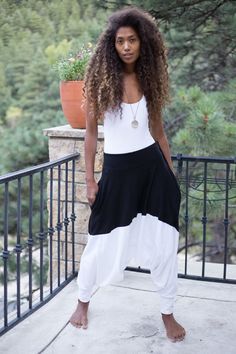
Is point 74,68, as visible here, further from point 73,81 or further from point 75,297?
point 75,297

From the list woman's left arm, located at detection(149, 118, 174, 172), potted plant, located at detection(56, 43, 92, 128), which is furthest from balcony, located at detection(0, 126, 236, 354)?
woman's left arm, located at detection(149, 118, 174, 172)

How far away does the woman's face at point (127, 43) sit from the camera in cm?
216

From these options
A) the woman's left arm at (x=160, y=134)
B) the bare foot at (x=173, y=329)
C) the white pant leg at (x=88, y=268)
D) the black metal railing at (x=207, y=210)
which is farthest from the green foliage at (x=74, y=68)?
the bare foot at (x=173, y=329)

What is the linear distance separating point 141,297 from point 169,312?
50cm

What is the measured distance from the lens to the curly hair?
2.19 meters

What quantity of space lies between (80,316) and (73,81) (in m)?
1.36

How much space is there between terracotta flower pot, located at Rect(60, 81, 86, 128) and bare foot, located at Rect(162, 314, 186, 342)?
4.23ft

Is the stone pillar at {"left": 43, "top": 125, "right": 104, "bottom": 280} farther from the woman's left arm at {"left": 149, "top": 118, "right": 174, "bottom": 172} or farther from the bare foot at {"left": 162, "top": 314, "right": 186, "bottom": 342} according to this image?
the bare foot at {"left": 162, "top": 314, "right": 186, "bottom": 342}

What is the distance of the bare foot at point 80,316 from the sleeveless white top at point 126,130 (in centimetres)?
80

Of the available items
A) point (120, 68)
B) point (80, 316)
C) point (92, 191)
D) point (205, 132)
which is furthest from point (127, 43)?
point (205, 132)

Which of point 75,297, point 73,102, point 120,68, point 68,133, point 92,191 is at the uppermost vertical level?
point 120,68

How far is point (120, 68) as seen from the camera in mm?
2230

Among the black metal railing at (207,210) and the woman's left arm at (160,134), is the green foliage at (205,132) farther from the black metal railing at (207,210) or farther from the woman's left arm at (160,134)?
the woman's left arm at (160,134)

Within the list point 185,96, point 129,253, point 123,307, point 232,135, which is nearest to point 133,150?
point 129,253
